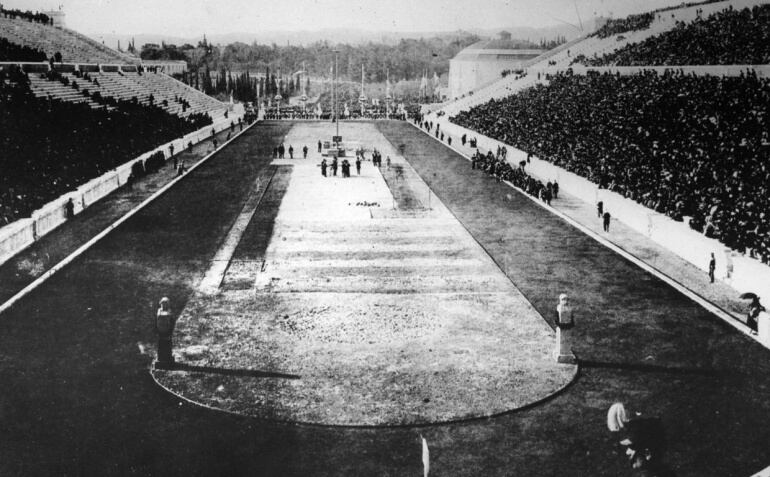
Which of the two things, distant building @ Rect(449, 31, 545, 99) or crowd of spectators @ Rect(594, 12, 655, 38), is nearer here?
crowd of spectators @ Rect(594, 12, 655, 38)

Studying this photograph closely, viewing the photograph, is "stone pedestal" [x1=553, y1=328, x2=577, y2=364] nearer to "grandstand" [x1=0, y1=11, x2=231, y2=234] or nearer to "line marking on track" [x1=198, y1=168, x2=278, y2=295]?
"line marking on track" [x1=198, y1=168, x2=278, y2=295]

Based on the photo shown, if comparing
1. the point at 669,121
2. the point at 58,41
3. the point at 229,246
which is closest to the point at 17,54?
the point at 58,41

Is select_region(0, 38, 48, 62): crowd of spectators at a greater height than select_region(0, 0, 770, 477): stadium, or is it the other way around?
select_region(0, 38, 48, 62): crowd of spectators

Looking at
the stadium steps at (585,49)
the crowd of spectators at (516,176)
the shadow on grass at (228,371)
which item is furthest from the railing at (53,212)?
the stadium steps at (585,49)

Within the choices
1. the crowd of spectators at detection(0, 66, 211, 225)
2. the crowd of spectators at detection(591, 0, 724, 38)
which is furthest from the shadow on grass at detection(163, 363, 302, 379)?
the crowd of spectators at detection(591, 0, 724, 38)

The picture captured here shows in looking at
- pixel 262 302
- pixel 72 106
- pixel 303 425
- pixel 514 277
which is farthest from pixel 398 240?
pixel 72 106
